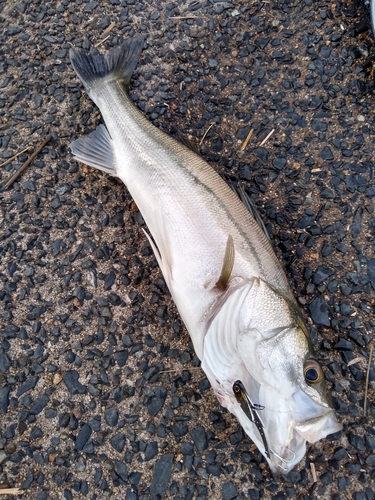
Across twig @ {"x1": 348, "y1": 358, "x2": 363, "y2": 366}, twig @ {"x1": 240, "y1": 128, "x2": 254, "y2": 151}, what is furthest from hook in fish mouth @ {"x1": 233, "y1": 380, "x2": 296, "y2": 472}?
twig @ {"x1": 240, "y1": 128, "x2": 254, "y2": 151}

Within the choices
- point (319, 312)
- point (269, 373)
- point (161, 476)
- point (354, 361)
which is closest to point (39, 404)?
point (161, 476)

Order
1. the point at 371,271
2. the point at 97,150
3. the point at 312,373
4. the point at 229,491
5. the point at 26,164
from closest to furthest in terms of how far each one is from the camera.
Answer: the point at 312,373, the point at 229,491, the point at 371,271, the point at 97,150, the point at 26,164

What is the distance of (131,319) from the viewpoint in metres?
2.88

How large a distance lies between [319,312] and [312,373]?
2.45ft

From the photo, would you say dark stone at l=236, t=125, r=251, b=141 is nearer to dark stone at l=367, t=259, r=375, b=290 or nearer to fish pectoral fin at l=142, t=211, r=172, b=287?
fish pectoral fin at l=142, t=211, r=172, b=287

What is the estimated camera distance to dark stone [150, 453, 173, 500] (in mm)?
2506

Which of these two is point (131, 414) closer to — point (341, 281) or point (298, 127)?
point (341, 281)

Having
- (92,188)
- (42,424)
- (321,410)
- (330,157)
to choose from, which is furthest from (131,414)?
(330,157)

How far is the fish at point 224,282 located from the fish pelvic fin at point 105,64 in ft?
0.13

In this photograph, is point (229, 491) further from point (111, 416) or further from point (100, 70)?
point (100, 70)

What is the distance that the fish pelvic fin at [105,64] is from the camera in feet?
10.9

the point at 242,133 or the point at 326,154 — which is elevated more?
the point at 242,133

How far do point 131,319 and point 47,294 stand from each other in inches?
24.7

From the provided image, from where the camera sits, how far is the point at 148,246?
3.07m
